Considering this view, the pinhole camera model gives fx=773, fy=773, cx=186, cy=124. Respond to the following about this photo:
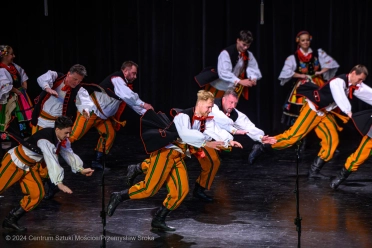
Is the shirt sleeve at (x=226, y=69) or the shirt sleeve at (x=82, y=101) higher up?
the shirt sleeve at (x=226, y=69)

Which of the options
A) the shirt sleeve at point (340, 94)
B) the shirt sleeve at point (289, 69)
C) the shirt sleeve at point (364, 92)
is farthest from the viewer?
the shirt sleeve at point (289, 69)

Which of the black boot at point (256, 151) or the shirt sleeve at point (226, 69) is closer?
the black boot at point (256, 151)

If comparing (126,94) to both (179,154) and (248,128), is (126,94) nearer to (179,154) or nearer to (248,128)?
(248,128)

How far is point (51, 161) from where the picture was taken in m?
5.32

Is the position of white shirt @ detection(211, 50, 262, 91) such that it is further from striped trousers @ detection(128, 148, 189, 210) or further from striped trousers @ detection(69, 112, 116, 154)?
striped trousers @ detection(128, 148, 189, 210)

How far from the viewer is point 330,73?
27.5 ft

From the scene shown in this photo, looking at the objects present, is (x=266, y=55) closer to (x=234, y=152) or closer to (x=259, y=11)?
(x=259, y=11)

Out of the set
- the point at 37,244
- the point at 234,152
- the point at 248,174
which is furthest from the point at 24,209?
the point at 234,152

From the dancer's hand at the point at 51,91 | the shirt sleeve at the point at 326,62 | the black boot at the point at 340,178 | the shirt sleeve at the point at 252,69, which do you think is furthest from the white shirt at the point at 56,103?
the shirt sleeve at the point at 326,62

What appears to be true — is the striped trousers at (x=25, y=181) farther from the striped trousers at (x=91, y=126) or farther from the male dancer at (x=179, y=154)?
the striped trousers at (x=91, y=126)

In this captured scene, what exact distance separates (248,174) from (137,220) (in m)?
1.80

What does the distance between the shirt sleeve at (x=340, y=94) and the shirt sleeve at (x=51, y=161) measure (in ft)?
8.51

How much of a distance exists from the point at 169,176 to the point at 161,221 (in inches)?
13.1

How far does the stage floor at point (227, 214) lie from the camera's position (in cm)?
537
